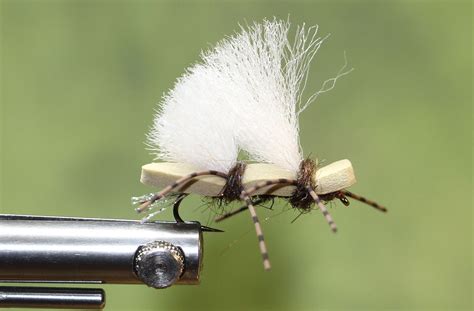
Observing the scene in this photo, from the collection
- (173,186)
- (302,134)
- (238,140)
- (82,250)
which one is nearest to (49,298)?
(82,250)

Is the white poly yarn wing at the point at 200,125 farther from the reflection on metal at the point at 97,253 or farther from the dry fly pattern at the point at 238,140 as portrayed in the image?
the reflection on metal at the point at 97,253

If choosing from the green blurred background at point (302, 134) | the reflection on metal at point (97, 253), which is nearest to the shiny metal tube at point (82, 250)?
the reflection on metal at point (97, 253)

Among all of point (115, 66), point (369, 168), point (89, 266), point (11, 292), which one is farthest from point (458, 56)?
point (11, 292)

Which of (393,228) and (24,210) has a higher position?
(24,210)

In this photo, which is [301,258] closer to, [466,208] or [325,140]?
[325,140]

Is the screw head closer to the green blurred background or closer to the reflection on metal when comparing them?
the reflection on metal

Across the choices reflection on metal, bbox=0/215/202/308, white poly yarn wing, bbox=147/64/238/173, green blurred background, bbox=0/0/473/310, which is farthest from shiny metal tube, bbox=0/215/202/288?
green blurred background, bbox=0/0/473/310

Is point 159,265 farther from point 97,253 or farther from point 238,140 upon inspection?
point 238,140
